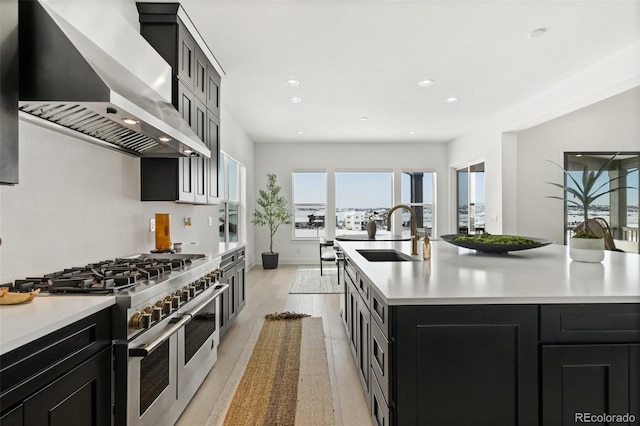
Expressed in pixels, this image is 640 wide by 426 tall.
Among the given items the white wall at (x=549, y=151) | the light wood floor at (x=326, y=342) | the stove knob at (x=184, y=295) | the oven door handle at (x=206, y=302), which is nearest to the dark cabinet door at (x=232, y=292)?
the light wood floor at (x=326, y=342)

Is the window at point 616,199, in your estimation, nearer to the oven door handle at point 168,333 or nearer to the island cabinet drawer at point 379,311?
the island cabinet drawer at point 379,311

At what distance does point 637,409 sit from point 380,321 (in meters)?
1.04

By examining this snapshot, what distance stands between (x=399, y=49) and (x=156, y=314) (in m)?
3.22

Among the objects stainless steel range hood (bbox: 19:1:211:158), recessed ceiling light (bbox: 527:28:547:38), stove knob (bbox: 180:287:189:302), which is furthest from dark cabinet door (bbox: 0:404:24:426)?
recessed ceiling light (bbox: 527:28:547:38)

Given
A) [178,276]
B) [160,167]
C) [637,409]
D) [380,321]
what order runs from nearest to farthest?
[637,409], [380,321], [178,276], [160,167]

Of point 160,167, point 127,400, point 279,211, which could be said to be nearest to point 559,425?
point 127,400

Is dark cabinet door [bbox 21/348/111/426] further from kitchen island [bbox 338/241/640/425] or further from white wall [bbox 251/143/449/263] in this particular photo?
white wall [bbox 251/143/449/263]

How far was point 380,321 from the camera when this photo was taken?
160cm

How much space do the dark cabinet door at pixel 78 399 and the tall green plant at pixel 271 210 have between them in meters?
6.08

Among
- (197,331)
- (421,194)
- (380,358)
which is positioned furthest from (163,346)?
(421,194)

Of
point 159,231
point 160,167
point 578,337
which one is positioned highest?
point 160,167

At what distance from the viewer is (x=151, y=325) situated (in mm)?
1628

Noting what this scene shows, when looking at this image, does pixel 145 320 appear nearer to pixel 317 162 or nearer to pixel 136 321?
pixel 136 321

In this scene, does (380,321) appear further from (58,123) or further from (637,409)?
(58,123)
